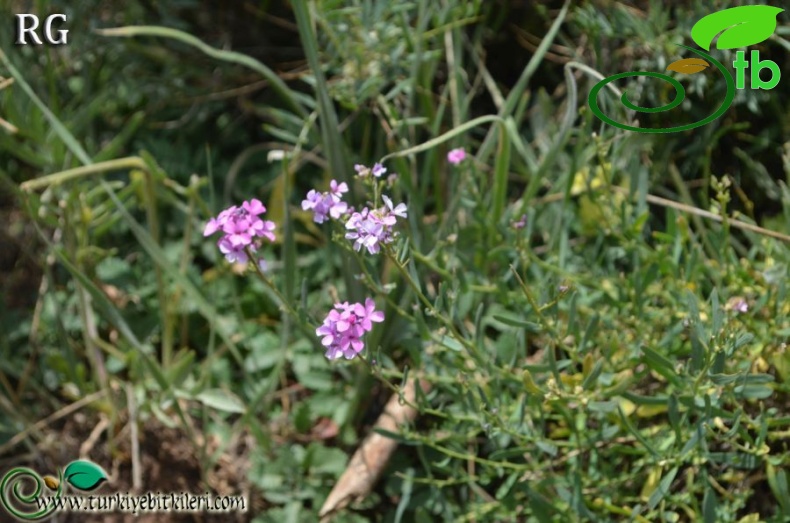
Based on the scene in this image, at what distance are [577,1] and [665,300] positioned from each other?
2.05ft

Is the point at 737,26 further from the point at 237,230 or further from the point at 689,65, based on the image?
the point at 237,230

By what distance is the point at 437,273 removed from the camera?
4.65 ft

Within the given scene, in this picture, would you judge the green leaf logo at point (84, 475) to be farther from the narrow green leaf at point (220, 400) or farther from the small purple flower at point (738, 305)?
the small purple flower at point (738, 305)

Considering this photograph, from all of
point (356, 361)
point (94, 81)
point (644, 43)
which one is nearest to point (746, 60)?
point (644, 43)

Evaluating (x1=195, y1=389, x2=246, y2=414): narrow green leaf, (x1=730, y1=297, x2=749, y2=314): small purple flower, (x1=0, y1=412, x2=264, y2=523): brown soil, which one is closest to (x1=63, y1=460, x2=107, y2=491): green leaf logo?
(x1=0, y1=412, x2=264, y2=523): brown soil

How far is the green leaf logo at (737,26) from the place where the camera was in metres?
1.39

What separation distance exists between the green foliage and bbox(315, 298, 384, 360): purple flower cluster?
69mm

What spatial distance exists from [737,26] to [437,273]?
1.94ft

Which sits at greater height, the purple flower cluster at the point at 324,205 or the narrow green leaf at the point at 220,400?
the purple flower cluster at the point at 324,205

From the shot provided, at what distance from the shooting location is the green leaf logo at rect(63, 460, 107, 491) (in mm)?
1459

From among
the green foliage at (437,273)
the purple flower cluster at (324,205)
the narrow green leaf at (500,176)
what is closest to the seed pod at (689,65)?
the green foliage at (437,273)

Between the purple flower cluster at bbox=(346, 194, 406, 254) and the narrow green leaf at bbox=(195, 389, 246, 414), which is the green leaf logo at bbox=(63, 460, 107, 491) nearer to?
the narrow green leaf at bbox=(195, 389, 246, 414)

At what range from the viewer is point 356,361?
1.38 m

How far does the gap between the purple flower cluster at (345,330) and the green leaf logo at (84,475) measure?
0.64m
